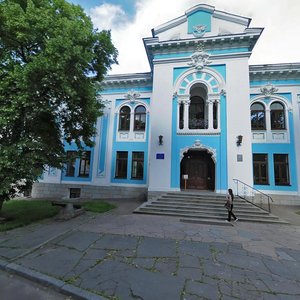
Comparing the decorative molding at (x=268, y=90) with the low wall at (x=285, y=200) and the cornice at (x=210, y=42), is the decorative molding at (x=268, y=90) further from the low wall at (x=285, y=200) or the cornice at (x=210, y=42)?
the low wall at (x=285, y=200)

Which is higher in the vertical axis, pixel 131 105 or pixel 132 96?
pixel 132 96

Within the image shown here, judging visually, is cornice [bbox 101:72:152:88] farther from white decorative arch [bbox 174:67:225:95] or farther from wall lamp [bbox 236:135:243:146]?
wall lamp [bbox 236:135:243:146]

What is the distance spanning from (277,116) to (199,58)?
23.7 ft

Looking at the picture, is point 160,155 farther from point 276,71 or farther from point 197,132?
point 276,71

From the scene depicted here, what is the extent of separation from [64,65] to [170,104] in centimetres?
816

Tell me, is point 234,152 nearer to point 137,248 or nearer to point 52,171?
point 137,248

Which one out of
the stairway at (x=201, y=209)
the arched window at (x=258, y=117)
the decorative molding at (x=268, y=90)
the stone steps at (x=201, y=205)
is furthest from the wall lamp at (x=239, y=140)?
the decorative molding at (x=268, y=90)

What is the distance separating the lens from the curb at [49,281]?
329cm

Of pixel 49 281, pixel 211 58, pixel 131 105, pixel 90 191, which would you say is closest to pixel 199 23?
pixel 211 58

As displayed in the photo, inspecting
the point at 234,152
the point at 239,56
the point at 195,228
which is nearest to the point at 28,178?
the point at 195,228

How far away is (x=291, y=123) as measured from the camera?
554 inches

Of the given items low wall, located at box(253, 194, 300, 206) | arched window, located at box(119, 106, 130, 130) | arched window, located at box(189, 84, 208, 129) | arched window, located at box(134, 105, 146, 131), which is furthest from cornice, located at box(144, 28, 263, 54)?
low wall, located at box(253, 194, 300, 206)

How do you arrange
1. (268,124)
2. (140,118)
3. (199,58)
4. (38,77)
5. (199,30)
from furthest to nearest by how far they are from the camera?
(140,118) < (268,124) < (199,30) < (199,58) < (38,77)

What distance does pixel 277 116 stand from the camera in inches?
572
